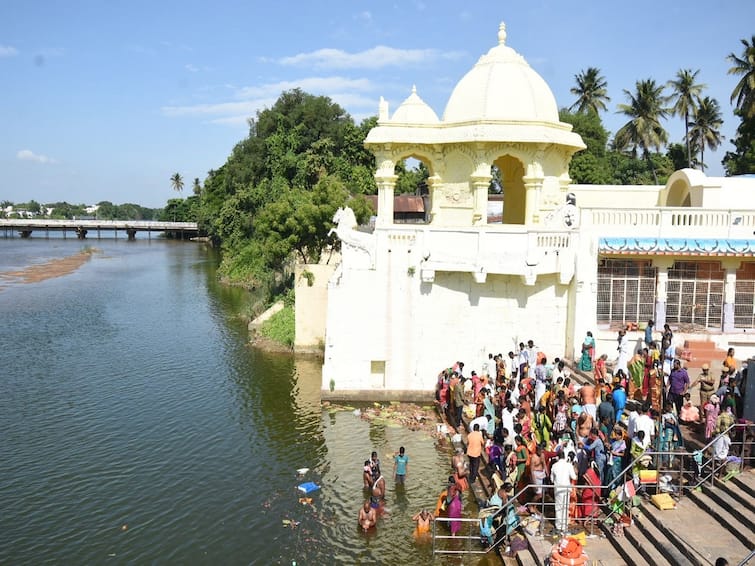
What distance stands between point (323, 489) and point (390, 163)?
11517mm

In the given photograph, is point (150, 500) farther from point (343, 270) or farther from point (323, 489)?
point (343, 270)

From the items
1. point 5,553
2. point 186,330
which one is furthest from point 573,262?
point 186,330

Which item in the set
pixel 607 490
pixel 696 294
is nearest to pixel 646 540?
pixel 607 490

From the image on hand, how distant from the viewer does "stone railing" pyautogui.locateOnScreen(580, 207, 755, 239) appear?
1894 cm

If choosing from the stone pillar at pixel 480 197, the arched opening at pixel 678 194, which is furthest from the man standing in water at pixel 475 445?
the arched opening at pixel 678 194

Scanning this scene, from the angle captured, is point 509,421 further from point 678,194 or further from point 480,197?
point 678,194

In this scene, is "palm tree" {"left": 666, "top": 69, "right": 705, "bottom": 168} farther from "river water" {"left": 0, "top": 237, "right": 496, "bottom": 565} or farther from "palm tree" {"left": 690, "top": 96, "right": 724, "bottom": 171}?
"river water" {"left": 0, "top": 237, "right": 496, "bottom": 565}

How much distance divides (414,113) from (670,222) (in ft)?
29.3

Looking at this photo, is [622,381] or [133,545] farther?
[622,381]

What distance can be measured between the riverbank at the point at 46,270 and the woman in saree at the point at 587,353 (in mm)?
44358

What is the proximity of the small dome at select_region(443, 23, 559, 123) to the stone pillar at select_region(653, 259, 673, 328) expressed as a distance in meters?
5.96

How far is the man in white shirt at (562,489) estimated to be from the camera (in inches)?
445

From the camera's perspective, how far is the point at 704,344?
63.8ft

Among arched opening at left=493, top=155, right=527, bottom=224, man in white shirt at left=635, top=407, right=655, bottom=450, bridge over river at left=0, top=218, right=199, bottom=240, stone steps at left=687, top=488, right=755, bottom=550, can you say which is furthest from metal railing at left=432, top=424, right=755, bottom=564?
bridge over river at left=0, top=218, right=199, bottom=240
